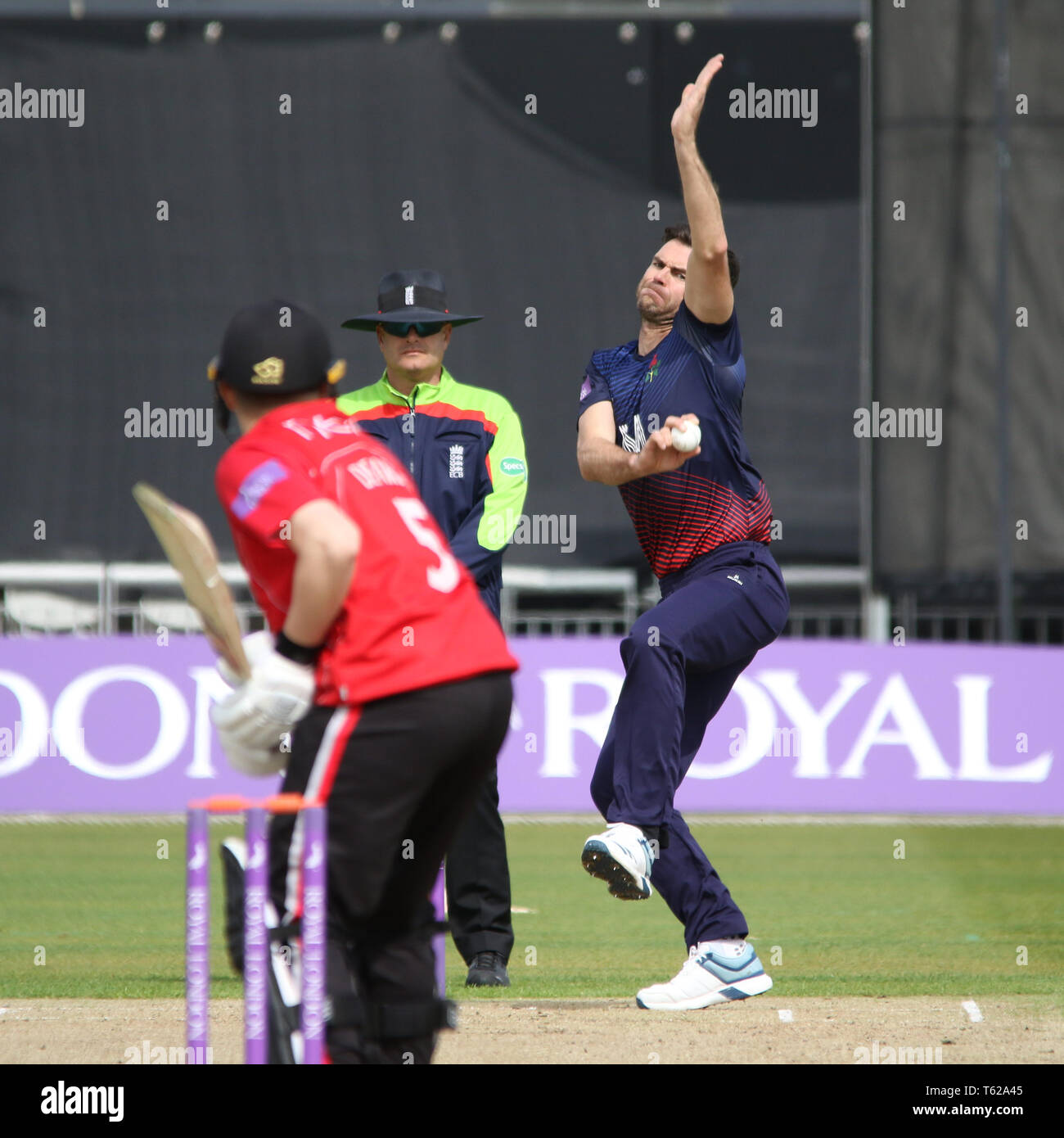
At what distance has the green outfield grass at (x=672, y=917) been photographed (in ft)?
21.0

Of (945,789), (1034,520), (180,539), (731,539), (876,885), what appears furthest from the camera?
(1034,520)

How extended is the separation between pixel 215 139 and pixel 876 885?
1108 cm

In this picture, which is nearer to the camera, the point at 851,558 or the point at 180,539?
the point at 180,539

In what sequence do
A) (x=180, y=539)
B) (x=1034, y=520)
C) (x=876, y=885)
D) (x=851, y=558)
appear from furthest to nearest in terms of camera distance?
(x=851, y=558) < (x=1034, y=520) < (x=876, y=885) < (x=180, y=539)

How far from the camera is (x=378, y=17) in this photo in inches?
686

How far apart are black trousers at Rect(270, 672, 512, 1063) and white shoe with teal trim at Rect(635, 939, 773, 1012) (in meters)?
1.72

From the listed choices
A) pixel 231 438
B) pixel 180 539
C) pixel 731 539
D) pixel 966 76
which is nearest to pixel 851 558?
pixel 966 76

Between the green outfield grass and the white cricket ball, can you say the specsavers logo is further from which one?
the green outfield grass

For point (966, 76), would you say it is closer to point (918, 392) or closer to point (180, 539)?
point (918, 392)

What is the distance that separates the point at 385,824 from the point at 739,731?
8005 mm

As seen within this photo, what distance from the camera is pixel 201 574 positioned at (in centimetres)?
371

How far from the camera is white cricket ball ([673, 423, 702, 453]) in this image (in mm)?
4804

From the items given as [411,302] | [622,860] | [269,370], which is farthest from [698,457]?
[269,370]

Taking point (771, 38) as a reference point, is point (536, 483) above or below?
below
